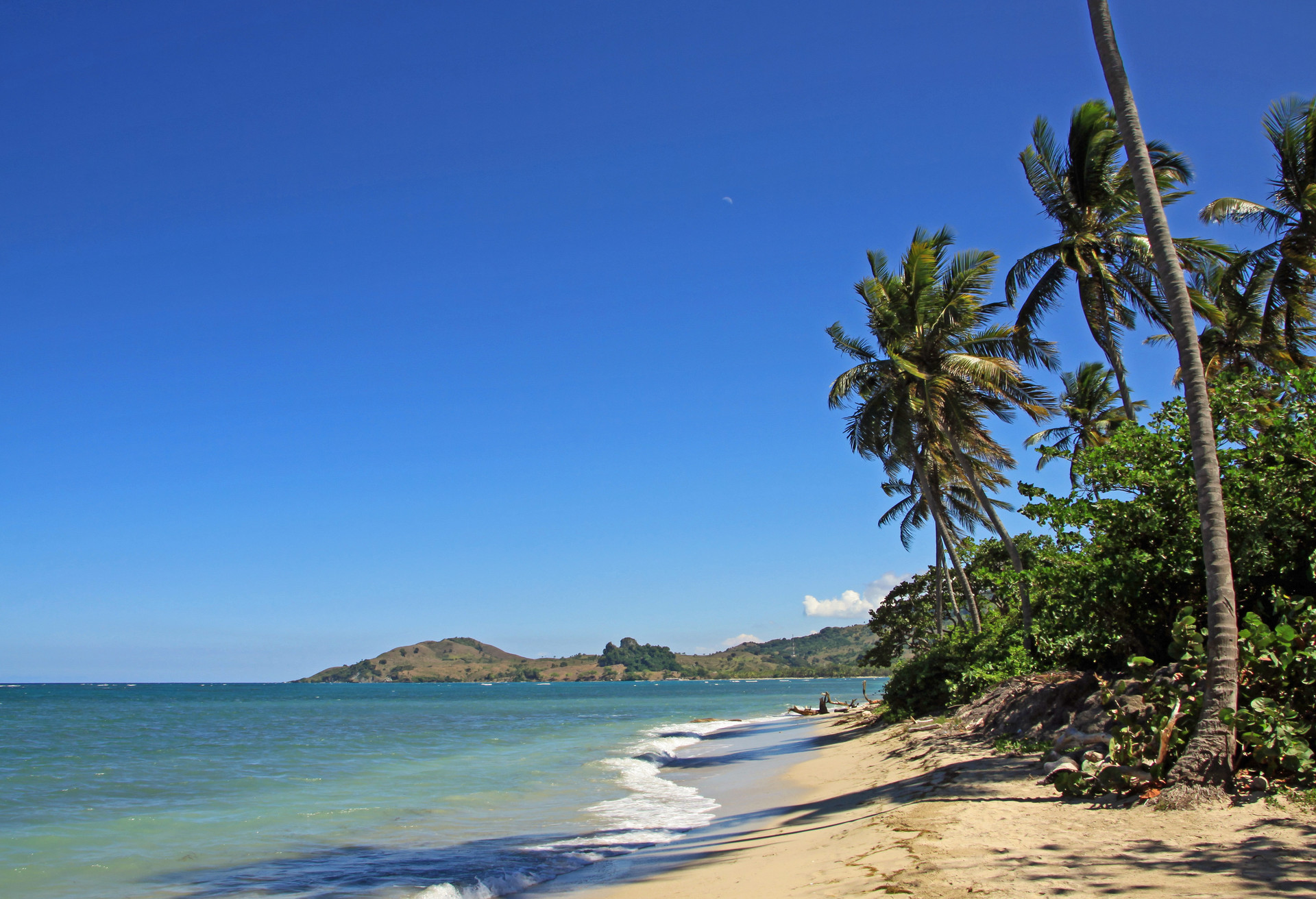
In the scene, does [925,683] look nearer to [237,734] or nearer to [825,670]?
[237,734]

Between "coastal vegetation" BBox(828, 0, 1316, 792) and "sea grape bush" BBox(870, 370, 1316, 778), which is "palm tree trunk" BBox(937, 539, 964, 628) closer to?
"coastal vegetation" BBox(828, 0, 1316, 792)

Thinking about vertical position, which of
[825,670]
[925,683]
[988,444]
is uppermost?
[988,444]

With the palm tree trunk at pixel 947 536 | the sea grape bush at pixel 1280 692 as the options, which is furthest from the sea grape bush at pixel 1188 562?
the palm tree trunk at pixel 947 536

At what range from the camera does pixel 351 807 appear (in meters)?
14.3

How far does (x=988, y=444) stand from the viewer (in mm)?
21250

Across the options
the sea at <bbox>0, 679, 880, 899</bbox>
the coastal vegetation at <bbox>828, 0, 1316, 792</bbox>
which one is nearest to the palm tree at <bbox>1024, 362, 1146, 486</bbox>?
the coastal vegetation at <bbox>828, 0, 1316, 792</bbox>

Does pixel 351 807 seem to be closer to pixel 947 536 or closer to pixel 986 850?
pixel 986 850

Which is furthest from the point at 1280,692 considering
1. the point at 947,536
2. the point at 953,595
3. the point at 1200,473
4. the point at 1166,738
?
the point at 953,595

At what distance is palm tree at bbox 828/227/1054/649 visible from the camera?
18109 millimetres

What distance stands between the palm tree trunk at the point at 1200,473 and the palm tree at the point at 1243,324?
906cm

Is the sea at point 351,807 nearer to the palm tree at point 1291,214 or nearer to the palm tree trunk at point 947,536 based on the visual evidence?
the palm tree trunk at point 947,536

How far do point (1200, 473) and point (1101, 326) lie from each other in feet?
35.2

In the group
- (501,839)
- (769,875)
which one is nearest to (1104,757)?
(769,875)

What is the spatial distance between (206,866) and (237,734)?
27.1 meters
